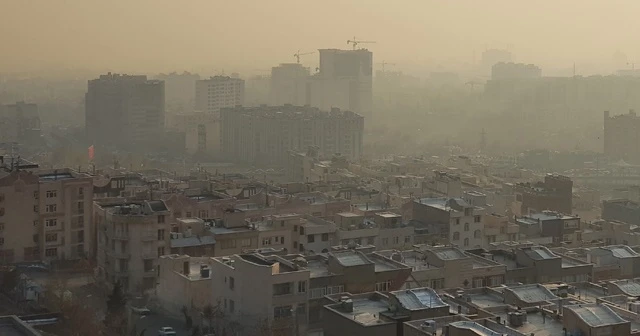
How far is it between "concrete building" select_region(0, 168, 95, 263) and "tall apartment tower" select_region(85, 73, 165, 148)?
1728 centimetres

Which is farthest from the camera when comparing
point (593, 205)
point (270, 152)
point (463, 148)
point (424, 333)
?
point (463, 148)

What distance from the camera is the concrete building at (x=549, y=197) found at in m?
13.1

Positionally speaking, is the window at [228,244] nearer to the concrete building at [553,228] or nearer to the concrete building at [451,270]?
the concrete building at [451,270]

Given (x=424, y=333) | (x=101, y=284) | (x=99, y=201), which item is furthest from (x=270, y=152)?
(x=424, y=333)

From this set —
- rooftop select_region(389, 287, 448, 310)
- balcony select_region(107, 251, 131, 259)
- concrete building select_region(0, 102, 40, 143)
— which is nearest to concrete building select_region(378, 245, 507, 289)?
rooftop select_region(389, 287, 448, 310)

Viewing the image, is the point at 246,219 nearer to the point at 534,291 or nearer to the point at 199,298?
the point at 199,298

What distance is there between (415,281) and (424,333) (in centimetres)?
217

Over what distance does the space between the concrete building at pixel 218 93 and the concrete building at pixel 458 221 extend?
84.0ft

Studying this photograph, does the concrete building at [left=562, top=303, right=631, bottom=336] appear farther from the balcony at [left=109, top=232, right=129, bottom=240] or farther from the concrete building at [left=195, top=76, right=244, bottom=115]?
the concrete building at [left=195, top=76, right=244, bottom=115]

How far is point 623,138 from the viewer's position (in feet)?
84.1

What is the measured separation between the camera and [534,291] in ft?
23.5

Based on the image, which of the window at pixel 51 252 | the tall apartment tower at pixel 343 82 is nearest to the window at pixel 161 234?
the window at pixel 51 252

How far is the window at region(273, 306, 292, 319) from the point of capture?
732 cm

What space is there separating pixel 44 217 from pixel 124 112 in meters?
18.1
